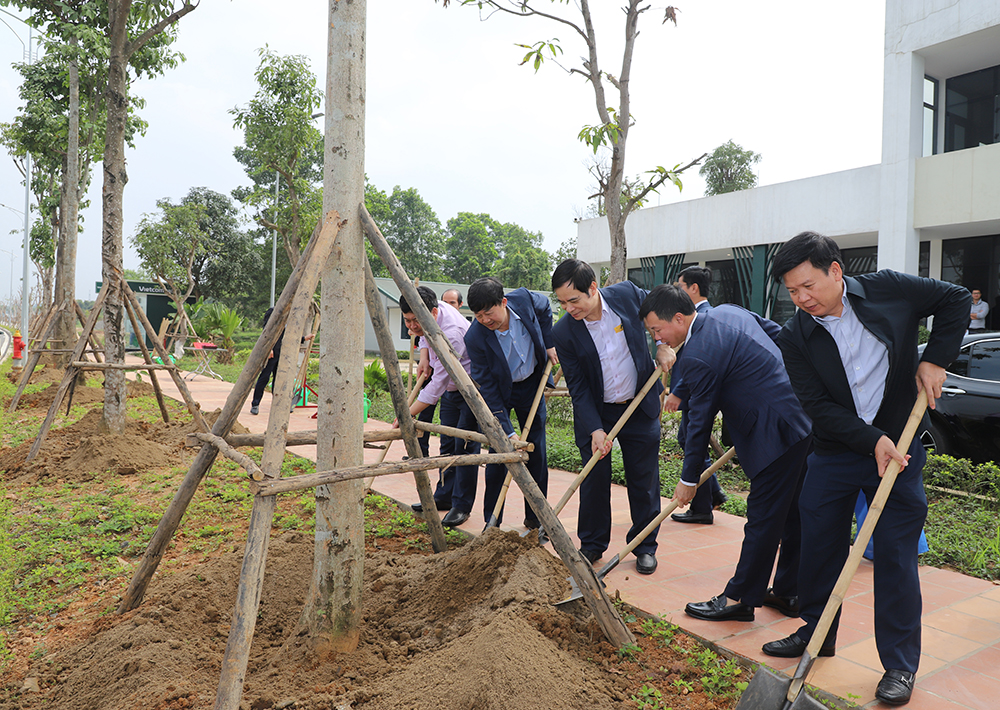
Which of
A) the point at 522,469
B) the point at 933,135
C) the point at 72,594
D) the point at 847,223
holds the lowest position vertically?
the point at 72,594

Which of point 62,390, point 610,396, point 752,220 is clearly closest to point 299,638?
point 610,396

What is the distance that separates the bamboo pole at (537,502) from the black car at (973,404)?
4.23 m

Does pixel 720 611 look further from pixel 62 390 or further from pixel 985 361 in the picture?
pixel 62 390

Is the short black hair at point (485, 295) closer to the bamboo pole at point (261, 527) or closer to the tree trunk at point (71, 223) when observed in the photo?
the bamboo pole at point (261, 527)

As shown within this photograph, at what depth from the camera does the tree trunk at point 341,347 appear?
2.70 meters

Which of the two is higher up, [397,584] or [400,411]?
[400,411]

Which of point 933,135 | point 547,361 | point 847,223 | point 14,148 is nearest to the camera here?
point 547,361

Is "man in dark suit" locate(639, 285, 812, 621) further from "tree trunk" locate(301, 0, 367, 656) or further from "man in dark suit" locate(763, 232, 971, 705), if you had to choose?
"tree trunk" locate(301, 0, 367, 656)

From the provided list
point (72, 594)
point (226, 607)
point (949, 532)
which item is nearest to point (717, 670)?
point (226, 607)

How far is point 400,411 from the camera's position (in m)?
3.40

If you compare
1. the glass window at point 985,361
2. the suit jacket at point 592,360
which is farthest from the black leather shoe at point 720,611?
the glass window at point 985,361

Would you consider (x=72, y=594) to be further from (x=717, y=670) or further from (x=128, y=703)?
(x=717, y=670)

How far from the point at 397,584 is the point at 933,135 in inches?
567

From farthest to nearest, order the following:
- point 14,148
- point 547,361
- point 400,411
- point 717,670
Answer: point 14,148 → point 547,361 → point 400,411 → point 717,670
